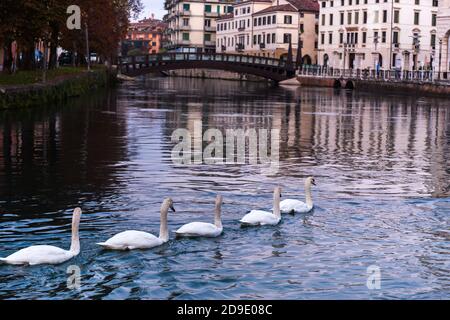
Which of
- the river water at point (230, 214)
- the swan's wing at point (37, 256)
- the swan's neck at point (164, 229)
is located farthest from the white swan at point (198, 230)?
the swan's wing at point (37, 256)

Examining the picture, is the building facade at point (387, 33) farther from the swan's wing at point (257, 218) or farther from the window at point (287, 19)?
the swan's wing at point (257, 218)

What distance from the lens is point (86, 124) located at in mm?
35750

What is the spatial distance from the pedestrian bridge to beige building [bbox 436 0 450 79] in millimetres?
23025

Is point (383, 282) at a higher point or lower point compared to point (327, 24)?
lower

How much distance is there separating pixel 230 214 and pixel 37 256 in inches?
205

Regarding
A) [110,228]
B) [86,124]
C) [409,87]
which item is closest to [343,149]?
[86,124]

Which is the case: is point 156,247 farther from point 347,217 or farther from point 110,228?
point 347,217

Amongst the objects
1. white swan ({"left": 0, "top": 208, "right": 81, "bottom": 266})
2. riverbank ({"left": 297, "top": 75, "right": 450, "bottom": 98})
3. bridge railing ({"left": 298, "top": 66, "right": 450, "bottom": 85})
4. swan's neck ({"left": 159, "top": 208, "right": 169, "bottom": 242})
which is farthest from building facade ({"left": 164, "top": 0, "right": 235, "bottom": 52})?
white swan ({"left": 0, "top": 208, "right": 81, "bottom": 266})

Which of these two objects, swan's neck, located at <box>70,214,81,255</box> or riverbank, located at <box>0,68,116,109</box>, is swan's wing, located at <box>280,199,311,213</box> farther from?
riverbank, located at <box>0,68,116,109</box>

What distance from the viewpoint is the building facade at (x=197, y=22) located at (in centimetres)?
15350

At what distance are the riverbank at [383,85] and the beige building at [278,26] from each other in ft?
58.5
